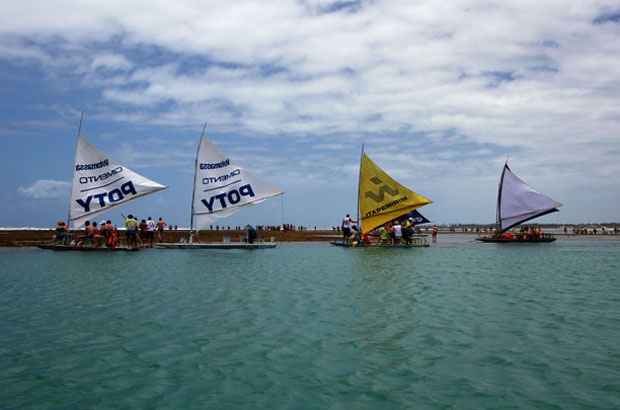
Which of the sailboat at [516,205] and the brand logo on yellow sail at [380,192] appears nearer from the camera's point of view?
the brand logo on yellow sail at [380,192]

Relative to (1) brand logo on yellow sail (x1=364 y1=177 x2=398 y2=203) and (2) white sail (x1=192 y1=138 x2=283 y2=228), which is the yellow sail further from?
(2) white sail (x1=192 y1=138 x2=283 y2=228)

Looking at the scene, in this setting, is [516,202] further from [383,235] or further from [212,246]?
[212,246]

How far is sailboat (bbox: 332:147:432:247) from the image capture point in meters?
47.8

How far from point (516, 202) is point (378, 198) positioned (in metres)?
18.0

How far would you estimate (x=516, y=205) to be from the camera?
189 ft

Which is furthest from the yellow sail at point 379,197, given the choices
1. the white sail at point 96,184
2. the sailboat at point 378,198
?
the white sail at point 96,184

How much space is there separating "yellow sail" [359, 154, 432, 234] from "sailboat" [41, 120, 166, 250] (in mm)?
18286

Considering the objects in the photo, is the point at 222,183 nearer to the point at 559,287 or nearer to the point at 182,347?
the point at 559,287

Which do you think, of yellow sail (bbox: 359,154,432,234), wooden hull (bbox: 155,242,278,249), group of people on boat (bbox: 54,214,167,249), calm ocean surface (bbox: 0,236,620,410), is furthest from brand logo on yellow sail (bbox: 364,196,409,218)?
calm ocean surface (bbox: 0,236,620,410)

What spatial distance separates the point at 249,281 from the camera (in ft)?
72.0

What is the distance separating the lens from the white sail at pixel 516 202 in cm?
5700

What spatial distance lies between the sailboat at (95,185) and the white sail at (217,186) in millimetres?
4627

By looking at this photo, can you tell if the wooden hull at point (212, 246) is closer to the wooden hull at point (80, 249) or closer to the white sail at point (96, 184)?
the wooden hull at point (80, 249)

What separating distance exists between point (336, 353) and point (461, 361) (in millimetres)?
2267
